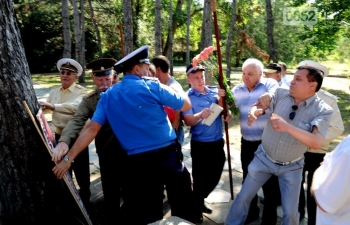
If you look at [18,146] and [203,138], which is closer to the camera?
[18,146]

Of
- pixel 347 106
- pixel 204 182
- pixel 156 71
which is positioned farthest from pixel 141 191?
pixel 347 106

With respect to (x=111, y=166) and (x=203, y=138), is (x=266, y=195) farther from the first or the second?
(x=111, y=166)

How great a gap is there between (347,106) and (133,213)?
12536 millimetres

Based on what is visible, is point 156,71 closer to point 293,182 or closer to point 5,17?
point 5,17

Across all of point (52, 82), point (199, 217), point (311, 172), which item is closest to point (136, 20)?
point (52, 82)

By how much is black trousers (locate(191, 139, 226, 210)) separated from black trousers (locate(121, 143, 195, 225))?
2.82 feet

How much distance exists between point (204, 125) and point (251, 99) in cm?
67

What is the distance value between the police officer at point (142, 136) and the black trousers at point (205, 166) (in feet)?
2.87

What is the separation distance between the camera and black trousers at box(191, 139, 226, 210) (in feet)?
12.9

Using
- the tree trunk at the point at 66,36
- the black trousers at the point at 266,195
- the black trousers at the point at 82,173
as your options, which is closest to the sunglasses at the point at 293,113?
the black trousers at the point at 266,195

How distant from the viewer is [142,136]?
111 inches

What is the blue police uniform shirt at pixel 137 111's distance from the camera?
2.70 metres

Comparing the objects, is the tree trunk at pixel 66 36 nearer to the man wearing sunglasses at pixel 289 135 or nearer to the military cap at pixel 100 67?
the military cap at pixel 100 67

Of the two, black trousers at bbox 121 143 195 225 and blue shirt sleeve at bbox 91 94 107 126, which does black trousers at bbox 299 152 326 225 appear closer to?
black trousers at bbox 121 143 195 225
